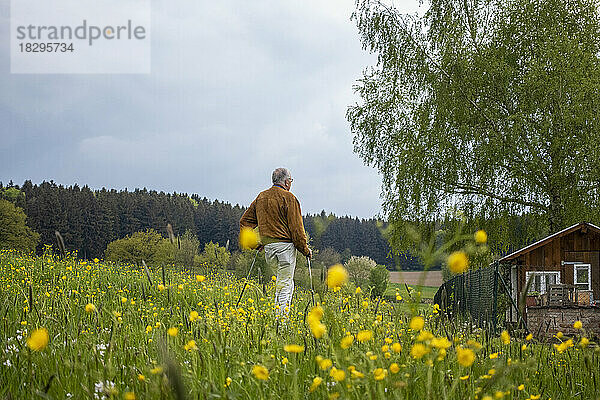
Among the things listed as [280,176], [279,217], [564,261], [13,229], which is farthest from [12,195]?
[279,217]

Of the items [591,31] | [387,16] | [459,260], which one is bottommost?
[459,260]

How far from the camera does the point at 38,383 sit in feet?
8.57

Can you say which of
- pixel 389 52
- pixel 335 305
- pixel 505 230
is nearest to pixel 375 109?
pixel 389 52

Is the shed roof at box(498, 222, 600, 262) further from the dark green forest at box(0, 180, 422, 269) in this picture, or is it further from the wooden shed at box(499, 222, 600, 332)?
the dark green forest at box(0, 180, 422, 269)

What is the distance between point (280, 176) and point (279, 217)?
532mm

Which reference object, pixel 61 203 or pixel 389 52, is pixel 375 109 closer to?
pixel 389 52

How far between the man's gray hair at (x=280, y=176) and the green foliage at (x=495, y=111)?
9404 mm

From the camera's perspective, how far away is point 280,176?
709cm

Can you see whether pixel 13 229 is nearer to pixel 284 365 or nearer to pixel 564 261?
pixel 564 261

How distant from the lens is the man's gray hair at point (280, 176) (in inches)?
279

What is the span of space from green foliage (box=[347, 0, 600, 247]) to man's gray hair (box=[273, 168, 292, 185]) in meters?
9.40

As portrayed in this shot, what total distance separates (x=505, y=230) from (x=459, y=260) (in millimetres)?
14847

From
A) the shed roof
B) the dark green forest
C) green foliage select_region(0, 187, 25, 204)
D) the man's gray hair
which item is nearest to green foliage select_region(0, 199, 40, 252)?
the dark green forest

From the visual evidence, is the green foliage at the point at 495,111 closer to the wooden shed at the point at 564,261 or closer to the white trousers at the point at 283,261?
the wooden shed at the point at 564,261
